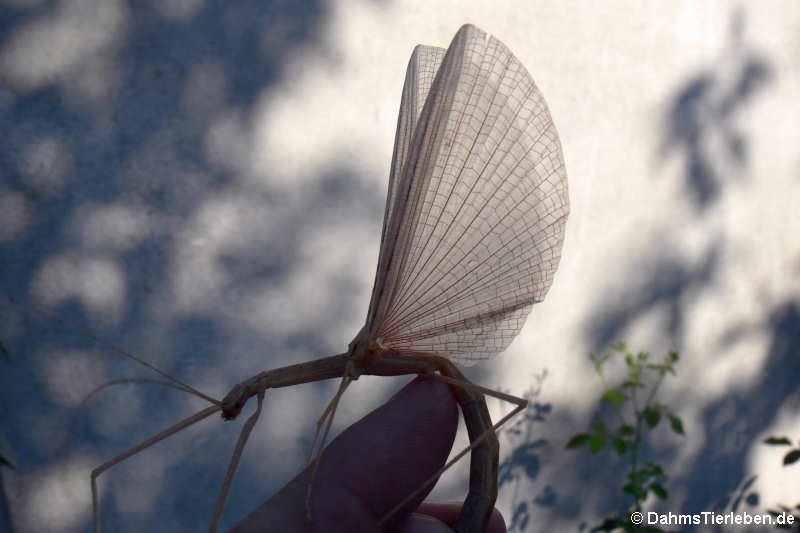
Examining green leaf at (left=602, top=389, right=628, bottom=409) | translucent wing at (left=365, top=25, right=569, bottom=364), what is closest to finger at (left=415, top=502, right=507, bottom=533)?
translucent wing at (left=365, top=25, right=569, bottom=364)

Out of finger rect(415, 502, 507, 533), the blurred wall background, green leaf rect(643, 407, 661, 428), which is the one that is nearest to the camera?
finger rect(415, 502, 507, 533)

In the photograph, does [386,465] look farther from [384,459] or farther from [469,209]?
[469,209]

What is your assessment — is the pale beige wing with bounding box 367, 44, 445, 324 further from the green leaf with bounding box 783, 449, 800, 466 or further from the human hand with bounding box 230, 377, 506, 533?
the green leaf with bounding box 783, 449, 800, 466

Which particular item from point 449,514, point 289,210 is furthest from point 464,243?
point 289,210

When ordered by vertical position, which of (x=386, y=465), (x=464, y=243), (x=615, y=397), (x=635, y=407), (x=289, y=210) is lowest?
(x=635, y=407)

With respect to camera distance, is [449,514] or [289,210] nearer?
[449,514]

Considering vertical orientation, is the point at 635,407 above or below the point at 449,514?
below

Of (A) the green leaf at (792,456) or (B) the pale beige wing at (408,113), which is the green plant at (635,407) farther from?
(B) the pale beige wing at (408,113)
